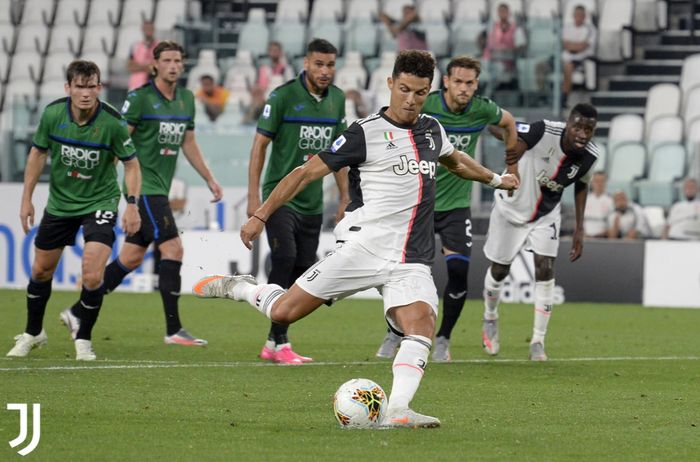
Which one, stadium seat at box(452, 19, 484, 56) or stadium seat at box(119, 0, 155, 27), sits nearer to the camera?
stadium seat at box(452, 19, 484, 56)

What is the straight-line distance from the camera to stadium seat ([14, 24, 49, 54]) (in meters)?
27.0

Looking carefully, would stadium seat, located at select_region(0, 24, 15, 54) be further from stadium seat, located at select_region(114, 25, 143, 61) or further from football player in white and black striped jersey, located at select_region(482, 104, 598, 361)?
football player in white and black striped jersey, located at select_region(482, 104, 598, 361)

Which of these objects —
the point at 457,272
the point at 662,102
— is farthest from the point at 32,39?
the point at 457,272

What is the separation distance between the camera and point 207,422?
776 centimetres

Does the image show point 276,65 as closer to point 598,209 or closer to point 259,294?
point 598,209

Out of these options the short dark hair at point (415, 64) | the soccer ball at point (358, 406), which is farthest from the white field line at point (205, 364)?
the short dark hair at point (415, 64)

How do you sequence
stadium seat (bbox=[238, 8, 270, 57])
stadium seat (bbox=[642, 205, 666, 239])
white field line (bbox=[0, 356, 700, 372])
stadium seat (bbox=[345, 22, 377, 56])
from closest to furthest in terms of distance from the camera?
1. white field line (bbox=[0, 356, 700, 372])
2. stadium seat (bbox=[642, 205, 666, 239])
3. stadium seat (bbox=[345, 22, 377, 56])
4. stadium seat (bbox=[238, 8, 270, 57])

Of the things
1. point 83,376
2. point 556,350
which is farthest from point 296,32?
point 83,376

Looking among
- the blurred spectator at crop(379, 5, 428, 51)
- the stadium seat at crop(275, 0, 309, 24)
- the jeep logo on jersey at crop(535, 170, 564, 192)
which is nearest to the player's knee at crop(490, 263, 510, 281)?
the jeep logo on jersey at crop(535, 170, 564, 192)

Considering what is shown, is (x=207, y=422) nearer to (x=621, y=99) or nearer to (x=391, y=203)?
(x=391, y=203)

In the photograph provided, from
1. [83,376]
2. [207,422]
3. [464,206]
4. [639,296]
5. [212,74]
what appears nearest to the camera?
[207,422]

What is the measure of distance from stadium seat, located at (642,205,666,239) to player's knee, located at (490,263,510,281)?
8.06 meters

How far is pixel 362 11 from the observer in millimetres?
25906

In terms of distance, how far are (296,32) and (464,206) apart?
14230 millimetres
